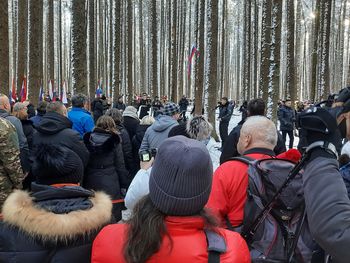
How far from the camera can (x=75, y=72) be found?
1048 cm

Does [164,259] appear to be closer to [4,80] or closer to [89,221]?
[89,221]

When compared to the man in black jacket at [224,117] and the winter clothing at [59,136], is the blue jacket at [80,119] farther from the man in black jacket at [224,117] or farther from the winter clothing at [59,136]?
the man in black jacket at [224,117]

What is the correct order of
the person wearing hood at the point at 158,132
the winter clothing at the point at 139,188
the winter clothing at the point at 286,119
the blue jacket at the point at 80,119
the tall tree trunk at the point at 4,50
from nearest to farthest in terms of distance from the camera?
the winter clothing at the point at 139,188 < the person wearing hood at the point at 158,132 < the blue jacket at the point at 80,119 < the tall tree trunk at the point at 4,50 < the winter clothing at the point at 286,119

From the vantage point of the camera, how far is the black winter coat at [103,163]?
540cm

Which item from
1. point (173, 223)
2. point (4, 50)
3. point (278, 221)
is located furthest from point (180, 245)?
point (4, 50)

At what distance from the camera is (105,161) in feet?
17.9

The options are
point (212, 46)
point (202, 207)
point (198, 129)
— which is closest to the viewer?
point (202, 207)

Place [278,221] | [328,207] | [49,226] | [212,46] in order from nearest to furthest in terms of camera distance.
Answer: [328,207], [49,226], [278,221], [212,46]

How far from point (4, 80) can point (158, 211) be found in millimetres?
10669

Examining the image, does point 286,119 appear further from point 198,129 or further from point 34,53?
point 198,129

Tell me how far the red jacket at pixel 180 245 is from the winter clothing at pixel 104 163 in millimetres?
3598

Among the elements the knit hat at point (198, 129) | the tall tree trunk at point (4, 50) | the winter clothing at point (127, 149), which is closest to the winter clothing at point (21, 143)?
the winter clothing at point (127, 149)

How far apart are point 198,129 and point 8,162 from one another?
2.22 m

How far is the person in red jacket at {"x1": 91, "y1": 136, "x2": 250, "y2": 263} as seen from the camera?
1699 millimetres
